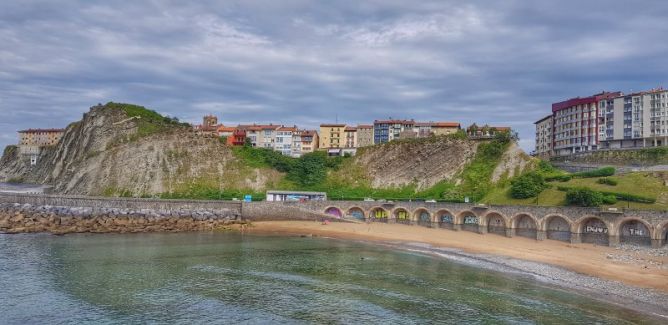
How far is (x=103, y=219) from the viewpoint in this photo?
70062 millimetres

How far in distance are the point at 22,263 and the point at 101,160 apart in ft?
215

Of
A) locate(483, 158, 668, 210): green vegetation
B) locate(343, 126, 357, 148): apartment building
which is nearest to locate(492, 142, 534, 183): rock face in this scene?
locate(483, 158, 668, 210): green vegetation

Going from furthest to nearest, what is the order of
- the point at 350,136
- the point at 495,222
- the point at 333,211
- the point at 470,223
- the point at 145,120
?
the point at 350,136
the point at 145,120
the point at 333,211
the point at 470,223
the point at 495,222

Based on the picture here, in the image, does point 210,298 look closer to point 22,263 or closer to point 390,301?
point 390,301

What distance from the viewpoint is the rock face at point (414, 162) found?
327 feet

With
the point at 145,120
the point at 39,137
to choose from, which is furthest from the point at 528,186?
the point at 39,137

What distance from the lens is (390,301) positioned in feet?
108

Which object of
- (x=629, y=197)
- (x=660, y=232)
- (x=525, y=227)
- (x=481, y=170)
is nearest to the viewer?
(x=660, y=232)

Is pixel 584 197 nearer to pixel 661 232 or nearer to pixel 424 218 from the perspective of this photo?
pixel 661 232

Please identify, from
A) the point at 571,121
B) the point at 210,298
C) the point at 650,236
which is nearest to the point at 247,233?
the point at 210,298

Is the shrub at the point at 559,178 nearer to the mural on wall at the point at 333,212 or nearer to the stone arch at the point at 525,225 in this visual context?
the stone arch at the point at 525,225

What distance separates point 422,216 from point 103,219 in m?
49.6

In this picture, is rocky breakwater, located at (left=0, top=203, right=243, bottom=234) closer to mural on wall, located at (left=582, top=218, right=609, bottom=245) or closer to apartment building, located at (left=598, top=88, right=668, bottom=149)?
mural on wall, located at (left=582, top=218, right=609, bottom=245)

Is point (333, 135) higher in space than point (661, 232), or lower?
higher
